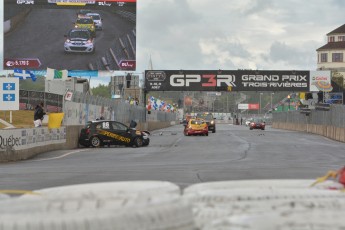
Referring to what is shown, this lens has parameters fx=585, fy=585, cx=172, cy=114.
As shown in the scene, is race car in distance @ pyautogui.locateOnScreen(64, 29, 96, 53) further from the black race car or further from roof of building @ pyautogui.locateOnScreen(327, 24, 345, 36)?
roof of building @ pyautogui.locateOnScreen(327, 24, 345, 36)

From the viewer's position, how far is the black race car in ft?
97.4

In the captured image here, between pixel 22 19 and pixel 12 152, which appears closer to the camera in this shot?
pixel 12 152

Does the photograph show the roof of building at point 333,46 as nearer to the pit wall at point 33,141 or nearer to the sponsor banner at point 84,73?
the sponsor banner at point 84,73

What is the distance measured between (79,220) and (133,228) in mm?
314

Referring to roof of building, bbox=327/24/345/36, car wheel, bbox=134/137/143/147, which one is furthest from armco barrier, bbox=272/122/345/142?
roof of building, bbox=327/24/345/36

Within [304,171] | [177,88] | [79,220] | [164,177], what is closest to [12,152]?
[164,177]

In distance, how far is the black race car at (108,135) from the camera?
29.7 meters

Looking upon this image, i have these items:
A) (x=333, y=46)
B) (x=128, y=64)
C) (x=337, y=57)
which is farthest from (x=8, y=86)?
(x=333, y=46)

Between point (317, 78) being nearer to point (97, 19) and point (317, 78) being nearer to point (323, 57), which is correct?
point (97, 19)

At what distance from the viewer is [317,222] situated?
341cm

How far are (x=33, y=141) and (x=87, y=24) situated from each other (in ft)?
99.4

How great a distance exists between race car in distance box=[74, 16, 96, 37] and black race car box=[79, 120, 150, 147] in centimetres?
2260

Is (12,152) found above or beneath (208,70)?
beneath

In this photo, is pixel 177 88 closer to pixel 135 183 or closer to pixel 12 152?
pixel 12 152
